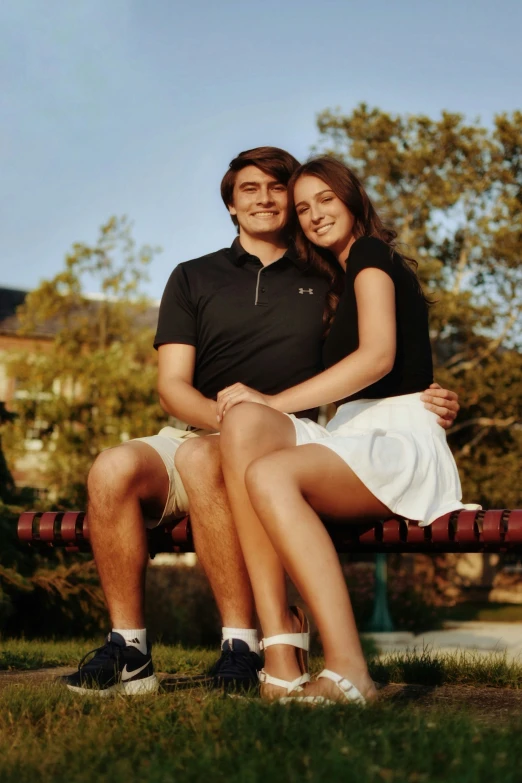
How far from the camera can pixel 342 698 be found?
2494mm

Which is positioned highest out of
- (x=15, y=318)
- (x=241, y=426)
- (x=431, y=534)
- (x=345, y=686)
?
(x=15, y=318)

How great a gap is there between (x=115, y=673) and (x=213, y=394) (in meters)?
1.24

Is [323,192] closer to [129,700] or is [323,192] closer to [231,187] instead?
[231,187]

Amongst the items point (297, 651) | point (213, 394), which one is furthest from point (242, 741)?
point (213, 394)

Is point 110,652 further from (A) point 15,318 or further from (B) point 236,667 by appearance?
(A) point 15,318

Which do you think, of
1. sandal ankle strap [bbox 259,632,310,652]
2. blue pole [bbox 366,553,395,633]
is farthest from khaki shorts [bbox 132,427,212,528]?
blue pole [bbox 366,553,395,633]

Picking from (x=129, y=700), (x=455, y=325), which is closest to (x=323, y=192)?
(x=129, y=700)

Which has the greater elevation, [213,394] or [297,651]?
[213,394]

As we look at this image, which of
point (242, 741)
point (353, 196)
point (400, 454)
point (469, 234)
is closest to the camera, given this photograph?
point (242, 741)

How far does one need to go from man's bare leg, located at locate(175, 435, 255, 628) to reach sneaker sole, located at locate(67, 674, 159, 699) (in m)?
0.29

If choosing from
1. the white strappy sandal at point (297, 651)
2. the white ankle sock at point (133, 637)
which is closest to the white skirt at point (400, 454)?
the white strappy sandal at point (297, 651)

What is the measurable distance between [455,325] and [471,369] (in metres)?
1.14

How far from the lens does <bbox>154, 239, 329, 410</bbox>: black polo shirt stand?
12.6 ft

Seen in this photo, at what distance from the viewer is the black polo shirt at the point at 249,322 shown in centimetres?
385
